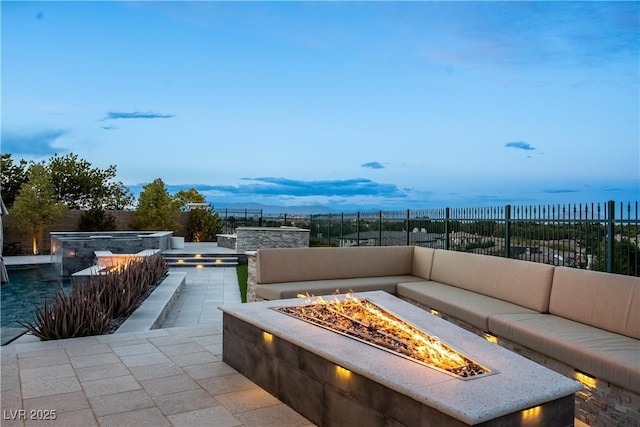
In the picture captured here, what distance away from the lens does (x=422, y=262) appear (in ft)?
21.6

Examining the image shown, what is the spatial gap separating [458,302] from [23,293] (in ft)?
28.6

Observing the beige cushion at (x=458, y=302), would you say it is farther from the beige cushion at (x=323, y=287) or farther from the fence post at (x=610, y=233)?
the fence post at (x=610, y=233)

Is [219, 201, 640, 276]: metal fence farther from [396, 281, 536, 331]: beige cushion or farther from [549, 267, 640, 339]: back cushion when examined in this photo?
[396, 281, 536, 331]: beige cushion

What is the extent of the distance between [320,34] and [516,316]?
730cm

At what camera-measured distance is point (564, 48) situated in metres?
8.26

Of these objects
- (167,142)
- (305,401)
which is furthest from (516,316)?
(167,142)

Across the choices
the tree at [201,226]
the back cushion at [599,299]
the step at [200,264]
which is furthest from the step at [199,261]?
the back cushion at [599,299]

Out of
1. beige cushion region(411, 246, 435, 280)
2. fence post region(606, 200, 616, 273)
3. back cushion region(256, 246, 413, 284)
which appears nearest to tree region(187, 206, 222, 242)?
back cushion region(256, 246, 413, 284)

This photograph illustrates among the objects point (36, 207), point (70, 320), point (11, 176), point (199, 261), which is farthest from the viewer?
point (11, 176)

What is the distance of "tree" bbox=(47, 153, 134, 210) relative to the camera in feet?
68.3

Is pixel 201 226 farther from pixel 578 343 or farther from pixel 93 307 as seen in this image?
pixel 578 343

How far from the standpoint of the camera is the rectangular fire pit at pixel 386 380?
82.9 inches

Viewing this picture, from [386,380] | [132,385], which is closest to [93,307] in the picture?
[132,385]

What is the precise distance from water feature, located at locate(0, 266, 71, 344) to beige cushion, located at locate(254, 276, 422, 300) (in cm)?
261
